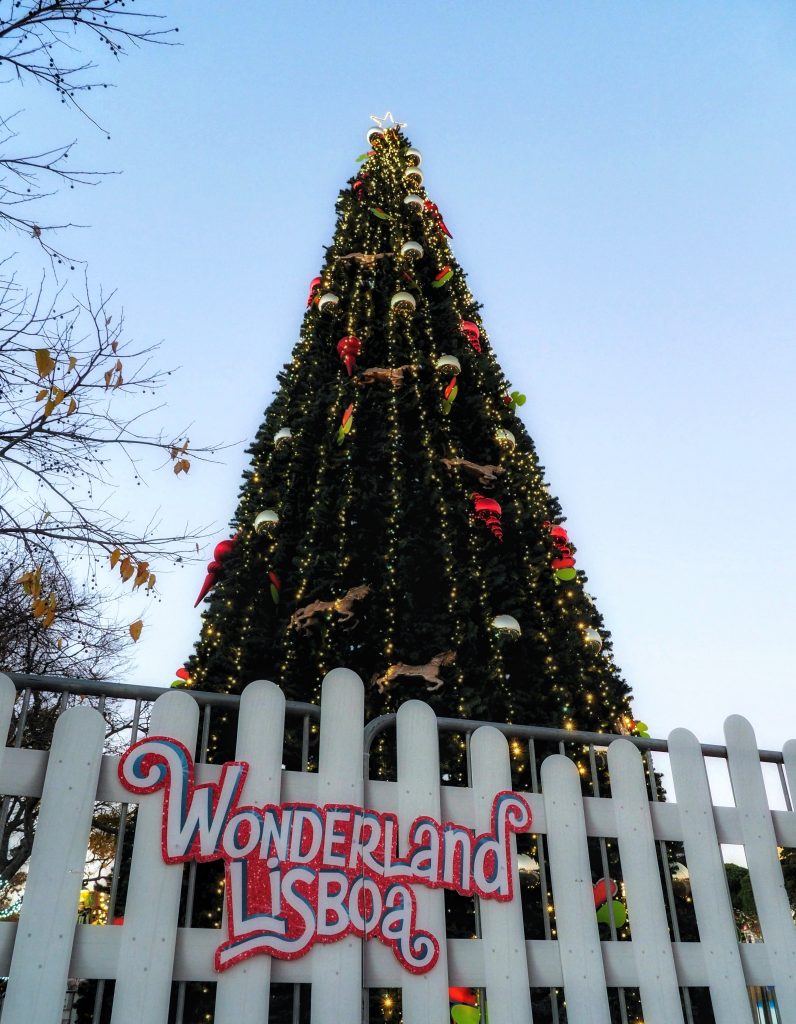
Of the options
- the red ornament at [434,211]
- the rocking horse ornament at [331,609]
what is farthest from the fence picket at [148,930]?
the red ornament at [434,211]

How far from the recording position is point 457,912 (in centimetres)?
435

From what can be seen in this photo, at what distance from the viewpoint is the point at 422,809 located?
3.06m

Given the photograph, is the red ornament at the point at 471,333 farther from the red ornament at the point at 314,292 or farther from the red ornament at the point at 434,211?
the red ornament at the point at 434,211

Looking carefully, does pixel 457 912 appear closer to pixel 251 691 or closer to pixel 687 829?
pixel 687 829

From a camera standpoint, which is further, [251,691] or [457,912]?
[457,912]

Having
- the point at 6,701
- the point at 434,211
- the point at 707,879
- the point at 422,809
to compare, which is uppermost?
the point at 434,211

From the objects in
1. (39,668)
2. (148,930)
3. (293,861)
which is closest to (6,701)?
(148,930)

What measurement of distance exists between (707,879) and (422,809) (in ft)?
4.73

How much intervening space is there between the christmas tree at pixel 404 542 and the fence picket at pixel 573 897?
1466 millimetres

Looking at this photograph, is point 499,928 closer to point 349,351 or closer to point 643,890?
point 643,890

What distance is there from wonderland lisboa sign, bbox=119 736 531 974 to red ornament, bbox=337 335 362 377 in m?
4.39

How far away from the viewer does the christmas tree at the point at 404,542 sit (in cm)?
514

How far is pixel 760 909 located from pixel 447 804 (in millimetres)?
1692

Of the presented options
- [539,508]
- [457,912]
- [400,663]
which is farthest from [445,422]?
[457,912]
